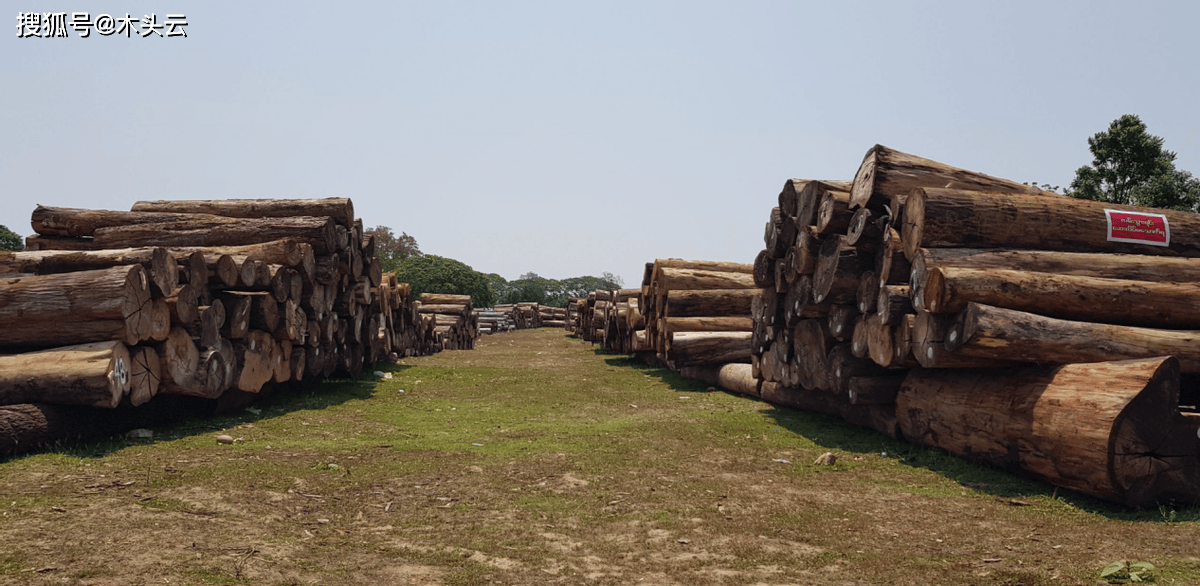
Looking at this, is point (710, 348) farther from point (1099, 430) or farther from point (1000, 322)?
point (1099, 430)

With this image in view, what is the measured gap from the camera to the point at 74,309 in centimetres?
782

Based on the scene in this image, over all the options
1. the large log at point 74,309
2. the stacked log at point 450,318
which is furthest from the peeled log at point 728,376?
the stacked log at point 450,318

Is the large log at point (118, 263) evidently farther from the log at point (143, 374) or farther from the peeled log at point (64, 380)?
the peeled log at point (64, 380)

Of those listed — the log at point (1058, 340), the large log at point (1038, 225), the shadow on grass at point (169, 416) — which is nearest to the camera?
the log at point (1058, 340)

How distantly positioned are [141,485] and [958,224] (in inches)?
324

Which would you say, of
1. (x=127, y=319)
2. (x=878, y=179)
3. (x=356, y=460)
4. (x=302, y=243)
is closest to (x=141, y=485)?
(x=356, y=460)

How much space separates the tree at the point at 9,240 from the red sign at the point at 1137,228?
184 ft

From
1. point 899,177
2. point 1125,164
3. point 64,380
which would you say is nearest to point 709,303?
point 899,177

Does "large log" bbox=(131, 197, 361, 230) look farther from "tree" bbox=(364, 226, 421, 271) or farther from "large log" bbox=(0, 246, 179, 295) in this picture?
"tree" bbox=(364, 226, 421, 271)

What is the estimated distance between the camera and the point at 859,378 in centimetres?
897

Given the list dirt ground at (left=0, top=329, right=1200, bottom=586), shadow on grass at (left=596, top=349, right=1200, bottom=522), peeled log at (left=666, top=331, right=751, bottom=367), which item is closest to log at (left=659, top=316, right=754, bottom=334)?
peeled log at (left=666, top=331, right=751, bottom=367)

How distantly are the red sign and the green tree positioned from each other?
146ft

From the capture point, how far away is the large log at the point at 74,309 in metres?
7.77

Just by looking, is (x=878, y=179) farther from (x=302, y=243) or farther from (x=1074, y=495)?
(x=302, y=243)
